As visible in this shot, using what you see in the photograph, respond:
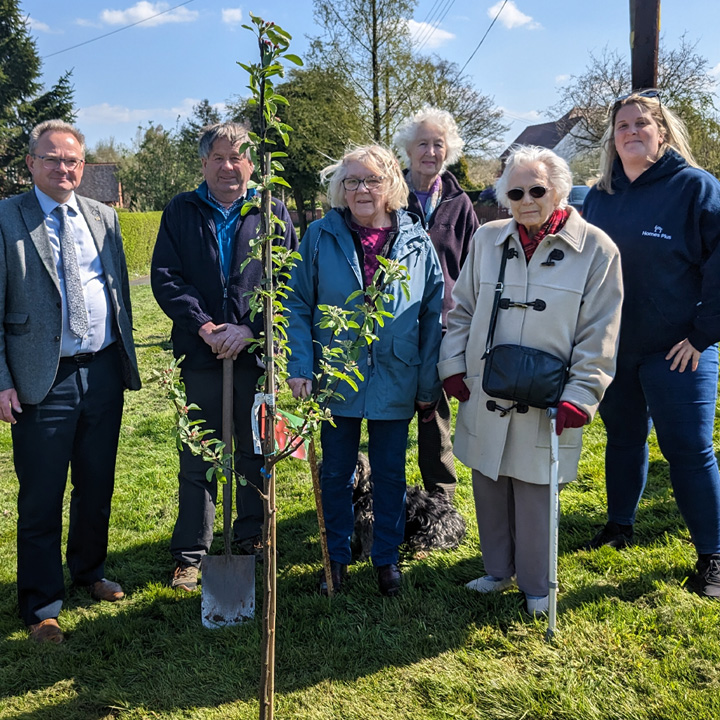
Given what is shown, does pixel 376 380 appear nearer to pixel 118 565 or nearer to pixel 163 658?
pixel 163 658

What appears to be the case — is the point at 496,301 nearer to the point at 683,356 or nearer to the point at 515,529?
the point at 683,356

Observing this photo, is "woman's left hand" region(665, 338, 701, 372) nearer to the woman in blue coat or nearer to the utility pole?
the woman in blue coat

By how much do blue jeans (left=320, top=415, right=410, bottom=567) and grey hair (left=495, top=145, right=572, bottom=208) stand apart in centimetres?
129

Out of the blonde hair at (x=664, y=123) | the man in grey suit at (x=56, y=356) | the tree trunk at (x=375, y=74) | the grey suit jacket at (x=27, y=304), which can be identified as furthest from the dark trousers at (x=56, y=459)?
the tree trunk at (x=375, y=74)

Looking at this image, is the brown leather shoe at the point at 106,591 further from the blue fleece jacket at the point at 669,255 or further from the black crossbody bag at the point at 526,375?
the blue fleece jacket at the point at 669,255

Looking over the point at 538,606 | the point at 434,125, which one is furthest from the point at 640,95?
the point at 538,606

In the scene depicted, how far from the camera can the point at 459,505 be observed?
448 cm

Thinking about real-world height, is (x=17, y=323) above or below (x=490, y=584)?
above

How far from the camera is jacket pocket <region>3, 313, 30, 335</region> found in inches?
124

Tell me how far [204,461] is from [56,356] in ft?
3.15

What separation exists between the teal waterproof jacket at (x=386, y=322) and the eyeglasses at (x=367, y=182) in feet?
0.62

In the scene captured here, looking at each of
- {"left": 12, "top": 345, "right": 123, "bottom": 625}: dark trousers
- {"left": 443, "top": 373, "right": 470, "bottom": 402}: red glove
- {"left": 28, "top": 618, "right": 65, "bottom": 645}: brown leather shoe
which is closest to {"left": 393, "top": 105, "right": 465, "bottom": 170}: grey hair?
{"left": 443, "top": 373, "right": 470, "bottom": 402}: red glove

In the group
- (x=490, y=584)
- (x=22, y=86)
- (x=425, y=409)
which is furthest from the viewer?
(x=22, y=86)

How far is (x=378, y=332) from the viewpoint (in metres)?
3.29
